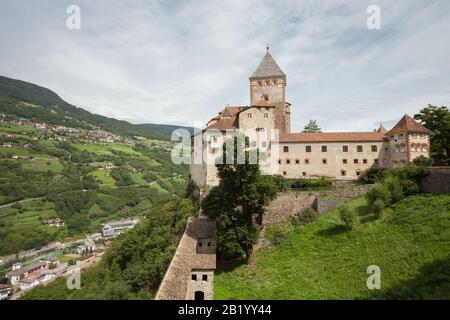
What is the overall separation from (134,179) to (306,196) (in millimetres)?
125165

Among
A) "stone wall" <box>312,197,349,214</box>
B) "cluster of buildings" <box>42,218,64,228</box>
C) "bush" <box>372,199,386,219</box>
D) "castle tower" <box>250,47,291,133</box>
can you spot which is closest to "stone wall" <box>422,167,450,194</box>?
"bush" <box>372,199,386,219</box>

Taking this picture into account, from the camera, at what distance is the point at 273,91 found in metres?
48.6

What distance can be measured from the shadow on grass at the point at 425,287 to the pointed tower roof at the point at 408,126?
23221 millimetres

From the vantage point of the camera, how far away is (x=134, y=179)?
149 m

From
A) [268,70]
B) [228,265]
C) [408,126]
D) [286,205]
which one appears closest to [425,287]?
[228,265]

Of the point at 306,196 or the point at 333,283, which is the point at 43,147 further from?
the point at 333,283

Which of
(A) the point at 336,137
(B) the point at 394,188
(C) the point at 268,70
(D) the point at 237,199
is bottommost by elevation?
(D) the point at 237,199

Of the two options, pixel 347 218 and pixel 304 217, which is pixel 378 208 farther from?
pixel 304 217

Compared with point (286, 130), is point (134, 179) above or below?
below

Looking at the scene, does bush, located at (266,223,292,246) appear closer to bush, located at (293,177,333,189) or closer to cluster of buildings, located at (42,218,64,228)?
bush, located at (293,177,333,189)

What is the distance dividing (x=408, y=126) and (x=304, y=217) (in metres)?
18.9

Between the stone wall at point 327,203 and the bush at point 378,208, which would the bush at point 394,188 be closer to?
the bush at point 378,208
